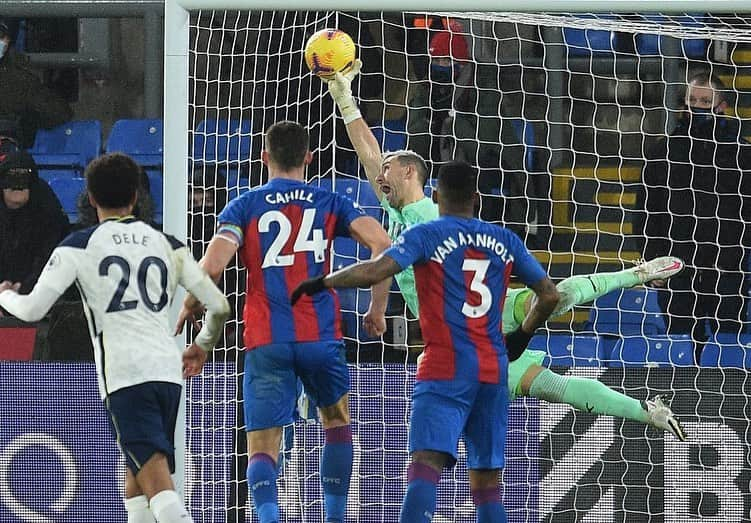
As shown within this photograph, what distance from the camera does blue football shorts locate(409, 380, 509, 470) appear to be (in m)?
5.78

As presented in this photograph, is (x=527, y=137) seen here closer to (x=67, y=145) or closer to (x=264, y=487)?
(x=67, y=145)

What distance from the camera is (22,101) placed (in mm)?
9180

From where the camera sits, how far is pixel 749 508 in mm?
7809

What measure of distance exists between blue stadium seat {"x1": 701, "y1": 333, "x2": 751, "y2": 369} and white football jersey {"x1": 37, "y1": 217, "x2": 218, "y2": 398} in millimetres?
3865

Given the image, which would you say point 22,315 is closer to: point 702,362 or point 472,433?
point 472,433

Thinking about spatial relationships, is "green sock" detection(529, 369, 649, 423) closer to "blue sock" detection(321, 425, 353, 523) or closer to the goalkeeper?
the goalkeeper

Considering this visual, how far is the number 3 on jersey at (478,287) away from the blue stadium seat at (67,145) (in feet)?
13.6

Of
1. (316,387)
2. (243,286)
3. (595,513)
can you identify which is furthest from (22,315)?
(595,513)

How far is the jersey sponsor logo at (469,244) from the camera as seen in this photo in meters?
5.80

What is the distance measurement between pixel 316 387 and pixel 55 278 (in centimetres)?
151

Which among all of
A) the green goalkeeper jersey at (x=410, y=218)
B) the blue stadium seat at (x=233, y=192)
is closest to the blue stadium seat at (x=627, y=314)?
the green goalkeeper jersey at (x=410, y=218)

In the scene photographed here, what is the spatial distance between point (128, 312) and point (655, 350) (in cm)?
398

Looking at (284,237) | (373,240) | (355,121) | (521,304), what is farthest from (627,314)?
(284,237)

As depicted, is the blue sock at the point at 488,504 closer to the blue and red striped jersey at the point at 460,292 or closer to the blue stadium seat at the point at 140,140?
the blue and red striped jersey at the point at 460,292
